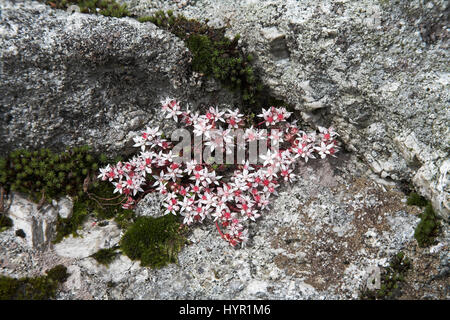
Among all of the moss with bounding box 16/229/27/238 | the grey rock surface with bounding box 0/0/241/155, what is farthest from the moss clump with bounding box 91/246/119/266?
the grey rock surface with bounding box 0/0/241/155

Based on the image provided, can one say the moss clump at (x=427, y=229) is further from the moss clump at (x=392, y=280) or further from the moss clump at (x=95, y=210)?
the moss clump at (x=95, y=210)

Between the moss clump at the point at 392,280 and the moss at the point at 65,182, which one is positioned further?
the moss at the point at 65,182

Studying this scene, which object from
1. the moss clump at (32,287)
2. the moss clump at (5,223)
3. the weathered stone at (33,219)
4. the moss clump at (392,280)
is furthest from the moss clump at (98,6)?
the moss clump at (392,280)

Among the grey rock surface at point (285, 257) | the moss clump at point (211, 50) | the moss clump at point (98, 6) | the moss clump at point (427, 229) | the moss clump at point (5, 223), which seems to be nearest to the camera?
the grey rock surface at point (285, 257)

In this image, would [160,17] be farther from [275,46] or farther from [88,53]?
[275,46]

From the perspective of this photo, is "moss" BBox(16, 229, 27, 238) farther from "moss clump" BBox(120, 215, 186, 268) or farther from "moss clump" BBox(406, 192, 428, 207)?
"moss clump" BBox(406, 192, 428, 207)

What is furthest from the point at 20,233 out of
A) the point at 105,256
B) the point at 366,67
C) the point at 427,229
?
the point at 427,229

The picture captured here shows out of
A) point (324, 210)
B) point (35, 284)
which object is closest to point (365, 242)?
point (324, 210)

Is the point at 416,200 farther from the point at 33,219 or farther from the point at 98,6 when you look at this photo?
the point at 98,6
